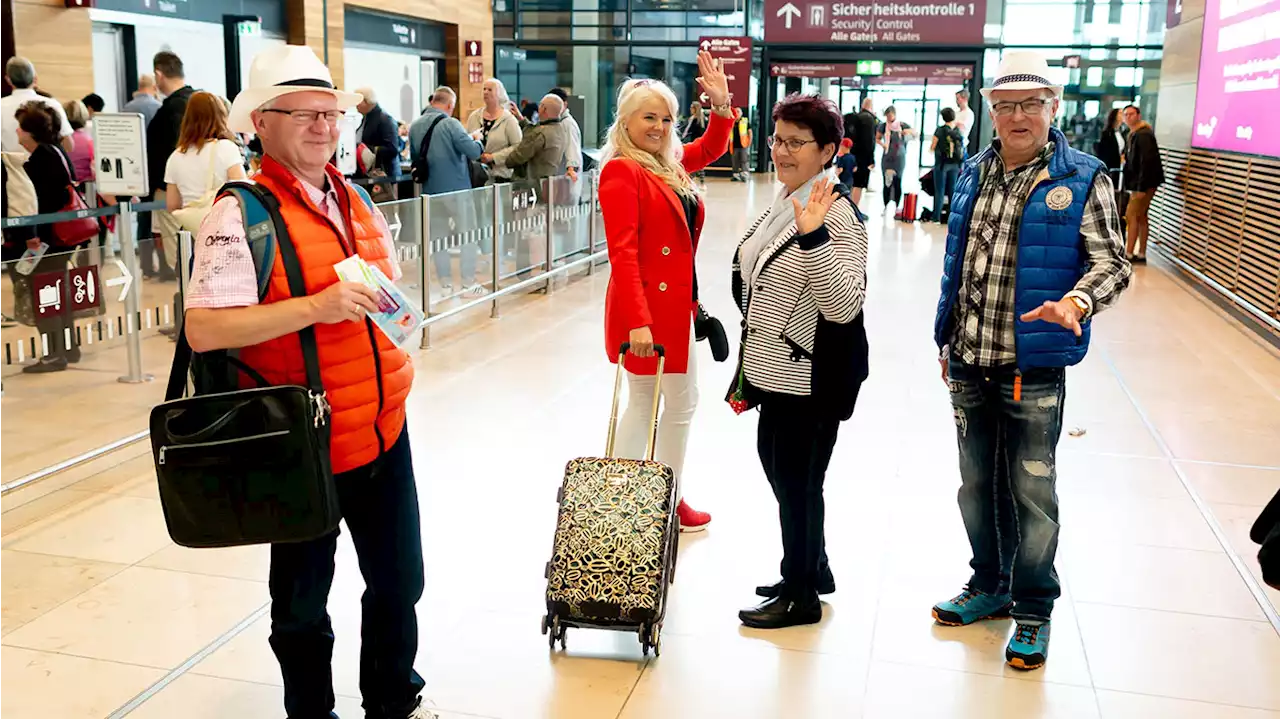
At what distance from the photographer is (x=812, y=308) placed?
11.6 feet

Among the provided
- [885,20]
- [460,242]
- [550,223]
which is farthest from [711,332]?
[885,20]

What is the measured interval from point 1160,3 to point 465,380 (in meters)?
21.3

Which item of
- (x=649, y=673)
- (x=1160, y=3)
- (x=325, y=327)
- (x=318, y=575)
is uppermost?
(x=1160, y=3)

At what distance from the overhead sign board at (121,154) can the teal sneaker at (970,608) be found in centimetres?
575

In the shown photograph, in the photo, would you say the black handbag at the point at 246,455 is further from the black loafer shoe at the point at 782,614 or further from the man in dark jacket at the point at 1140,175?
the man in dark jacket at the point at 1140,175

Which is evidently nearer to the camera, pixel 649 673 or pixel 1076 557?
pixel 649 673

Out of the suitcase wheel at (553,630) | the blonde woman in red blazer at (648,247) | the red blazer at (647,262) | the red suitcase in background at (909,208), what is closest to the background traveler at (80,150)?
the blonde woman in red blazer at (648,247)

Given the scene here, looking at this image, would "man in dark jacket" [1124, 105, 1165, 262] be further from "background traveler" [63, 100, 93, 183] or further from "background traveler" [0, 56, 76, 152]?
"background traveler" [0, 56, 76, 152]

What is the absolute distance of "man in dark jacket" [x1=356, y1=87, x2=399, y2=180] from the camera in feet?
36.6

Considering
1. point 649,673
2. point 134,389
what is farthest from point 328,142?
point 134,389

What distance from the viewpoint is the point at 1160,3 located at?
23.7 metres

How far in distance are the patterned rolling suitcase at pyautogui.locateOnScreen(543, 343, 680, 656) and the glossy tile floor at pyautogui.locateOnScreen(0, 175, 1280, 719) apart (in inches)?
7.1

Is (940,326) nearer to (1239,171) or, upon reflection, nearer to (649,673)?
(649,673)

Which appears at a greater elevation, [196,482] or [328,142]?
[328,142]
